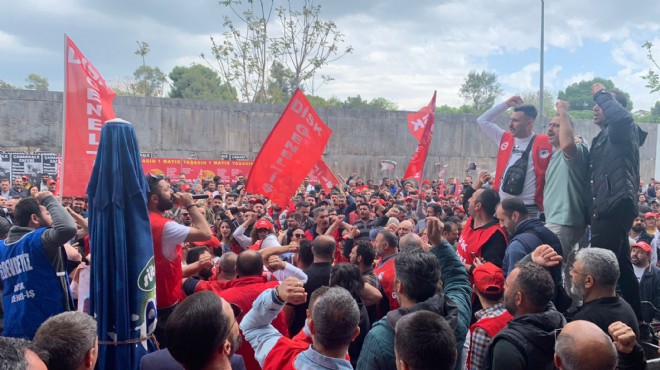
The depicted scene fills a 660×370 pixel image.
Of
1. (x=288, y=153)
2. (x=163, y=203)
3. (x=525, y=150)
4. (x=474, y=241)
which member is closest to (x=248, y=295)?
(x=163, y=203)

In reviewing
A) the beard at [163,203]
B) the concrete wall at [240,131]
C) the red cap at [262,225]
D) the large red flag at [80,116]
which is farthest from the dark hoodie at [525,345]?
the concrete wall at [240,131]

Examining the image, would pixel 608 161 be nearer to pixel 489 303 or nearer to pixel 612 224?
pixel 612 224

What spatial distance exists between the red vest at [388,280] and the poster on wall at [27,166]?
58.5ft

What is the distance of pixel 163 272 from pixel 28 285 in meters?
1.01

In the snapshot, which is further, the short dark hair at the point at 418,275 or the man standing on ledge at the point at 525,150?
the man standing on ledge at the point at 525,150

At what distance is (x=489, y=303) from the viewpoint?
3.78 m

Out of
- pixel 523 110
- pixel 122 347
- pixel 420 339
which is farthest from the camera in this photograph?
pixel 523 110

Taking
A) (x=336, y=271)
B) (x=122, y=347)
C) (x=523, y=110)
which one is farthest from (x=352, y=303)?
(x=523, y=110)

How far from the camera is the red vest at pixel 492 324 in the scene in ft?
11.4

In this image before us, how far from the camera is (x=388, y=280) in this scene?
16.4ft

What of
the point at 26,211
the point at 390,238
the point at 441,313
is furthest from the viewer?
the point at 390,238

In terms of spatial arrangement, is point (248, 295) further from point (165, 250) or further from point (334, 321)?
point (334, 321)

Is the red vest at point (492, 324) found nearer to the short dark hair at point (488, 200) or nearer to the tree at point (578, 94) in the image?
the short dark hair at point (488, 200)

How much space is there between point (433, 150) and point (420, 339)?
2709cm
